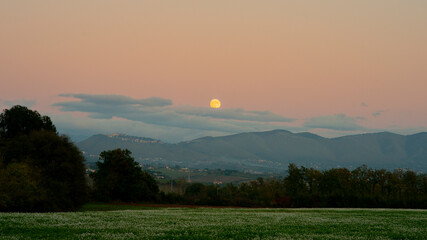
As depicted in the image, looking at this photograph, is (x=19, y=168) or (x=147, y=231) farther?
(x=19, y=168)

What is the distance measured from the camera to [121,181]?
295 feet

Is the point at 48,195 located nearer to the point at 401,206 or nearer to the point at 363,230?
the point at 363,230

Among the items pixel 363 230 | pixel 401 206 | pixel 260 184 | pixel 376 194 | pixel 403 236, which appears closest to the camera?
pixel 403 236

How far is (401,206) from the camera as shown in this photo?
232ft

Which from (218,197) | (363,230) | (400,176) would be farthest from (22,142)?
(400,176)

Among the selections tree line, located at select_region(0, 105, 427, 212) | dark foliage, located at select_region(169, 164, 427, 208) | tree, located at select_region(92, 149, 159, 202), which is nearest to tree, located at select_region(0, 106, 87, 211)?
tree line, located at select_region(0, 105, 427, 212)

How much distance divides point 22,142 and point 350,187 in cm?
6494

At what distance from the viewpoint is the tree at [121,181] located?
285 feet

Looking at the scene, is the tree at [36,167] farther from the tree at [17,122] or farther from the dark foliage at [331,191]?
the dark foliage at [331,191]

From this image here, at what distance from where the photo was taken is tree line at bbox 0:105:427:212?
2002 inches

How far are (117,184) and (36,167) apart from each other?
113 ft

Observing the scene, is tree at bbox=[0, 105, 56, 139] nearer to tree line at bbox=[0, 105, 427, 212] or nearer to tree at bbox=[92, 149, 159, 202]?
tree line at bbox=[0, 105, 427, 212]

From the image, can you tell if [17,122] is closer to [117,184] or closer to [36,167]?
[36,167]

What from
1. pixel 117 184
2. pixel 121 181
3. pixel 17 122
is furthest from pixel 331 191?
pixel 17 122
